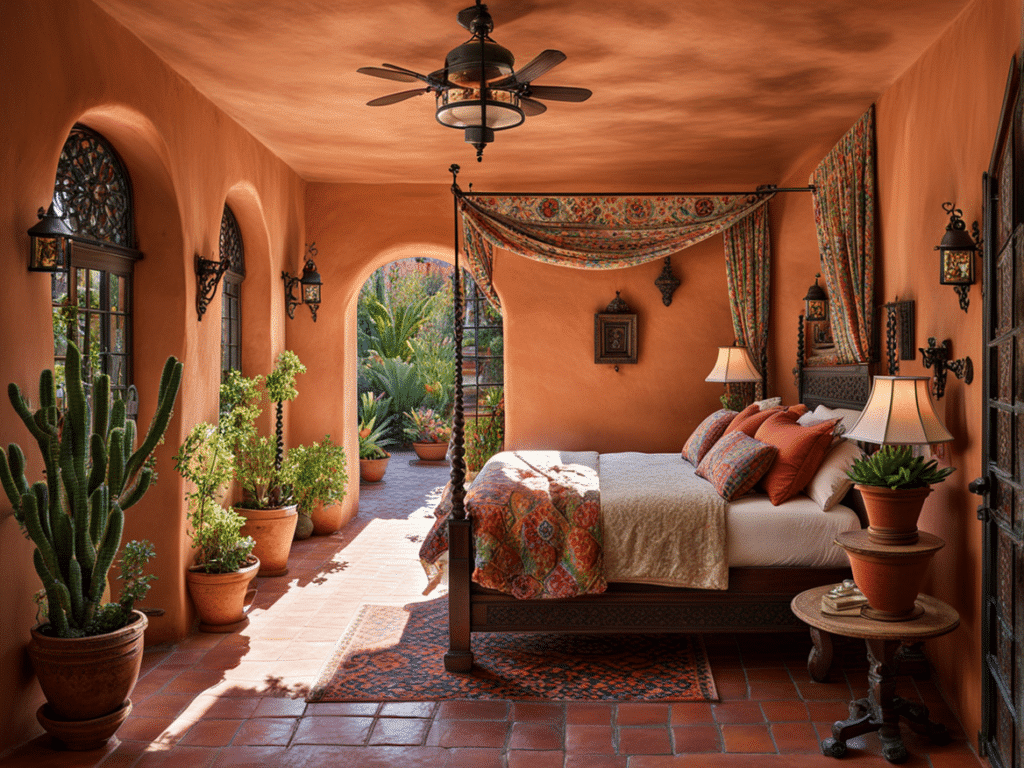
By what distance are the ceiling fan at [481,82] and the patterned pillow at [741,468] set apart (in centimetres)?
190

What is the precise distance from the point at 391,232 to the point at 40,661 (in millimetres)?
4645

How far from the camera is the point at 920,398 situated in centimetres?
322

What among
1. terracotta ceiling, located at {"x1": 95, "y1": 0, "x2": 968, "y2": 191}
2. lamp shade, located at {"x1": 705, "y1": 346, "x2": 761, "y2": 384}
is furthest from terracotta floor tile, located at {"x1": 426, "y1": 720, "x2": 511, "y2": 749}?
lamp shade, located at {"x1": 705, "y1": 346, "x2": 761, "y2": 384}

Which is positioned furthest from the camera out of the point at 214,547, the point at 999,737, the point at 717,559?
the point at 214,547

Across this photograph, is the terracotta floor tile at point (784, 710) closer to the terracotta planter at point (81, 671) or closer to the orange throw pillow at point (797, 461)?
the orange throw pillow at point (797, 461)

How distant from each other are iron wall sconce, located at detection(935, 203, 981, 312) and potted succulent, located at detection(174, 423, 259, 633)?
363 centimetres

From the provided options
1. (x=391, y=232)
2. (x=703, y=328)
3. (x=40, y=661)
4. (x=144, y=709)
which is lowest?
(x=144, y=709)

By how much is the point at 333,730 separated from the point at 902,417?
8.39 ft

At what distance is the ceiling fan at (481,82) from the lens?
3.14 metres

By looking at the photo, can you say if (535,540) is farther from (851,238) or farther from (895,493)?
(851,238)

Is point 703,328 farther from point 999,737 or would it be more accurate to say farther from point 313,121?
point 999,737

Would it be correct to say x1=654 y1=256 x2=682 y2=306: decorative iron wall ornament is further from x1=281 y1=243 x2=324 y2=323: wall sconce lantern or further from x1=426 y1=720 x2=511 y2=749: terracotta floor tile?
x1=426 y1=720 x2=511 y2=749: terracotta floor tile

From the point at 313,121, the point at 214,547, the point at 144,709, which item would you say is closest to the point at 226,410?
the point at 214,547

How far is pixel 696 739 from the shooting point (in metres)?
3.23
